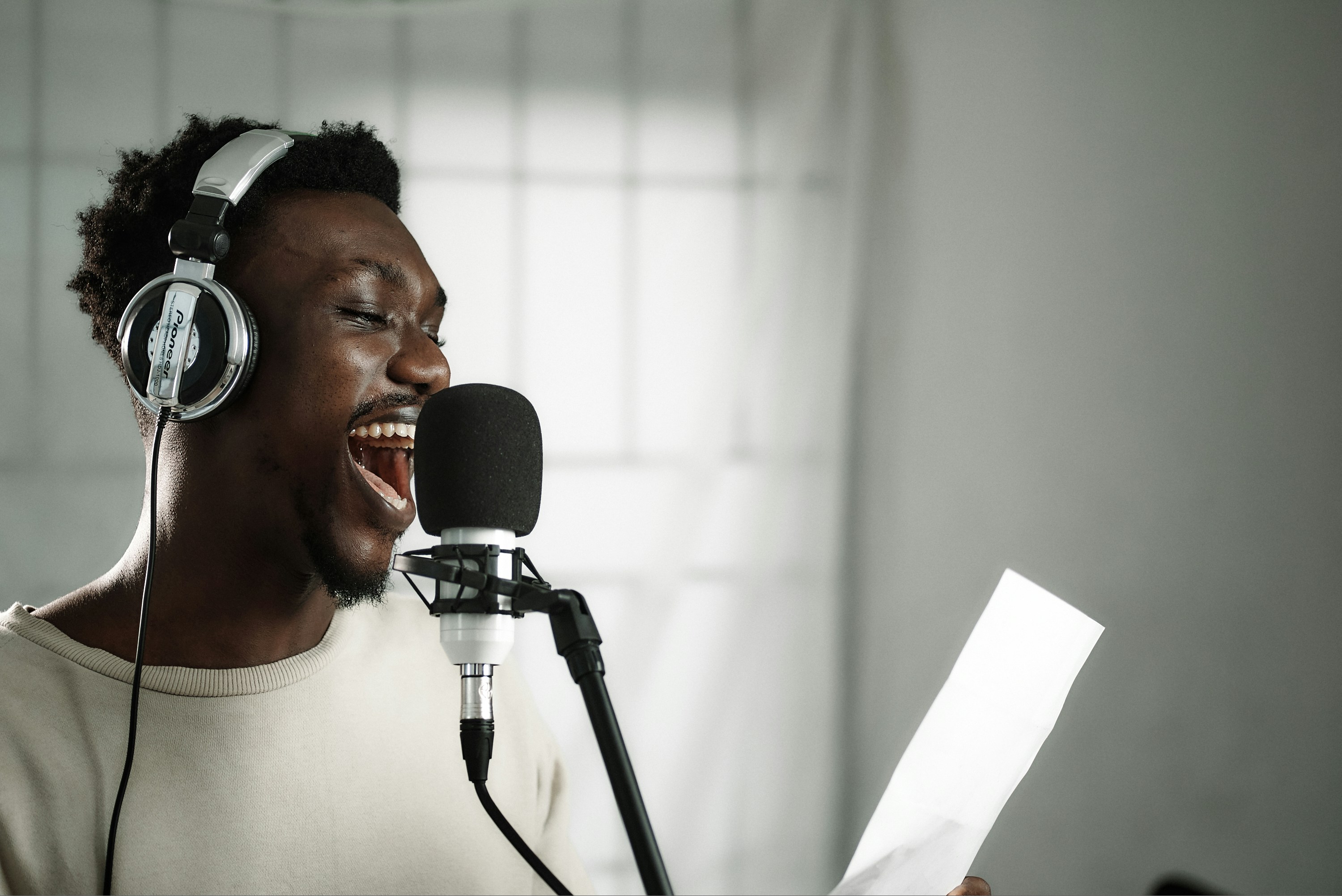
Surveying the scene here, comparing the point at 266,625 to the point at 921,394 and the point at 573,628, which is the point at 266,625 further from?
the point at 921,394

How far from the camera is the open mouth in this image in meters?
0.90

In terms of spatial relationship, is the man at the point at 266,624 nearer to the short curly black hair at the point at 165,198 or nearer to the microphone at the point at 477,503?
the short curly black hair at the point at 165,198

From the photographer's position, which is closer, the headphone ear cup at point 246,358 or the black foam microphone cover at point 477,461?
the black foam microphone cover at point 477,461

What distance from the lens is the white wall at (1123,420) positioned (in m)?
1.72

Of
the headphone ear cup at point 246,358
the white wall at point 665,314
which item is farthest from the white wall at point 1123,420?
the headphone ear cup at point 246,358

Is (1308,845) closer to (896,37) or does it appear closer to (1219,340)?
(1219,340)

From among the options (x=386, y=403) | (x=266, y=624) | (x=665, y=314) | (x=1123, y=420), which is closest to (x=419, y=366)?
(x=386, y=403)

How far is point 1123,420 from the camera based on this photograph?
175 cm

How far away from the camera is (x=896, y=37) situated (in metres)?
1.70

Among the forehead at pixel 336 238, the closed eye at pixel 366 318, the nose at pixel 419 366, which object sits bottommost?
the nose at pixel 419 366

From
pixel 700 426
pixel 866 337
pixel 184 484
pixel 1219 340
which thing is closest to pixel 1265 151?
pixel 1219 340

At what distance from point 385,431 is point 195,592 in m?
0.22

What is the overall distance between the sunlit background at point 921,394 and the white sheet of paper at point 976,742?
963 mm

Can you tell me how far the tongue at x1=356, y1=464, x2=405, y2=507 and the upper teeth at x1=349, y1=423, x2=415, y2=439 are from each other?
0.03 metres
